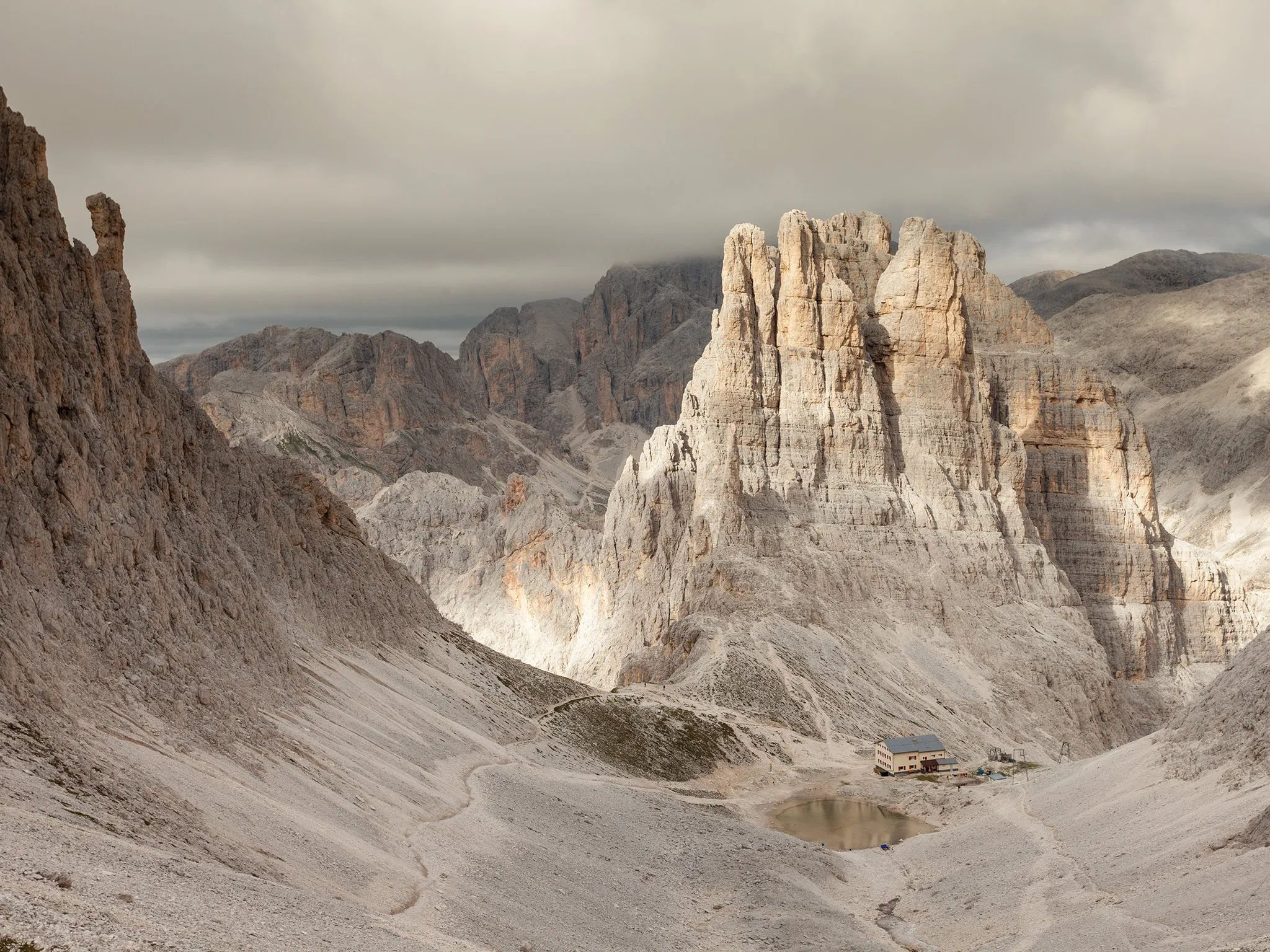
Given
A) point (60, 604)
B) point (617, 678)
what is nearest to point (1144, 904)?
point (60, 604)

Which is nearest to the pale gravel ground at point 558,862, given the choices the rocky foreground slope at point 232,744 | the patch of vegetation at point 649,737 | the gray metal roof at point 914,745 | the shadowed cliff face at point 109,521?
the rocky foreground slope at point 232,744

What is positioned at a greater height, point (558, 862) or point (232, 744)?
point (232, 744)

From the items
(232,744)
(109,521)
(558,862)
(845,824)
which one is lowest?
(845,824)

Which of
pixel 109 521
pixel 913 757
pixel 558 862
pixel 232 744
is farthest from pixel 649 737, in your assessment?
pixel 109 521

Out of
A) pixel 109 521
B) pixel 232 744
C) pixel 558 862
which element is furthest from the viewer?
pixel 109 521

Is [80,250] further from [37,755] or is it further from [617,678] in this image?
[617,678]

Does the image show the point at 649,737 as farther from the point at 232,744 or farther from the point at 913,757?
the point at 232,744

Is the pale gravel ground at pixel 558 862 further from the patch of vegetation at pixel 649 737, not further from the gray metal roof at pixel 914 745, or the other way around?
the gray metal roof at pixel 914 745
